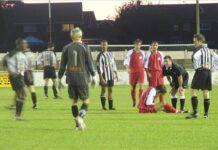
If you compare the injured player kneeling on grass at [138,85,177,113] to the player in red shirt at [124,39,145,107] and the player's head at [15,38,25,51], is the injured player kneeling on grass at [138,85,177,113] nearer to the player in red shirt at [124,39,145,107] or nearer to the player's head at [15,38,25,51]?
the player in red shirt at [124,39,145,107]

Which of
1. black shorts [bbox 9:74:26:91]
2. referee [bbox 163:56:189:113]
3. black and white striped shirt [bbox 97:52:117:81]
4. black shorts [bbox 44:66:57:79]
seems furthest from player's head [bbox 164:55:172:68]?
black shorts [bbox 44:66:57:79]

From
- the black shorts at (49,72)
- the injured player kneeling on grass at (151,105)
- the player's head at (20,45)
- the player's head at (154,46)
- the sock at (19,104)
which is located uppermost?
the player's head at (20,45)

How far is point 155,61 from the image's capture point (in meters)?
20.6

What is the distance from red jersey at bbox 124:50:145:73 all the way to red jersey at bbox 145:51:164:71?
4.14ft

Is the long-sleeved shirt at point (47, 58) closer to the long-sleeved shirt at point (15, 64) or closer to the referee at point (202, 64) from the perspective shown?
the long-sleeved shirt at point (15, 64)

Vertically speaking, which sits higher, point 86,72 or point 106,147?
point 86,72

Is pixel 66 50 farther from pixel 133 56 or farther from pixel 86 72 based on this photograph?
pixel 133 56

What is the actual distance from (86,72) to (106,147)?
114 inches

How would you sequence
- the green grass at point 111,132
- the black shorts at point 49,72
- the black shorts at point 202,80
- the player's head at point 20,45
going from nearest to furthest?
the green grass at point 111,132 → the black shorts at point 202,80 → the player's head at point 20,45 → the black shorts at point 49,72

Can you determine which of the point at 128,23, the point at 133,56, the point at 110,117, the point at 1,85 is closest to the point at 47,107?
the point at 133,56

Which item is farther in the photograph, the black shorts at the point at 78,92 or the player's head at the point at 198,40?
the player's head at the point at 198,40

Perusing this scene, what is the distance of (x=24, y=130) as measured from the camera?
13.9 m

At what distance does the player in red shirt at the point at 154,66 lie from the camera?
20188 mm

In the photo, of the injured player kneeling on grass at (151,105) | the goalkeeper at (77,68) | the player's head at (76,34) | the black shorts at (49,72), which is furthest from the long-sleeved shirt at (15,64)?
the black shorts at (49,72)
